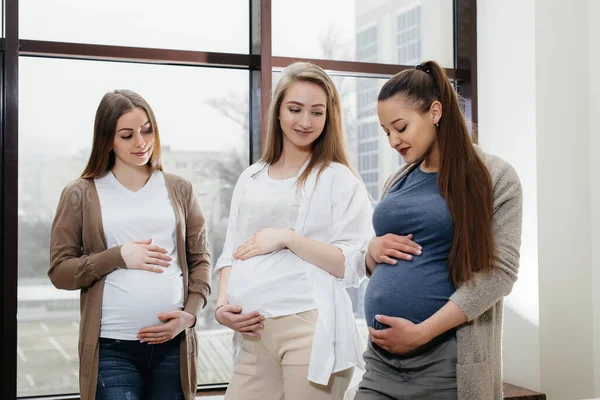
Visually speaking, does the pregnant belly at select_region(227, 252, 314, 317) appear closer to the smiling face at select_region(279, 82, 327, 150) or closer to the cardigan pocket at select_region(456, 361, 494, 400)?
the smiling face at select_region(279, 82, 327, 150)

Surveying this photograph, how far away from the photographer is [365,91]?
3.54 meters

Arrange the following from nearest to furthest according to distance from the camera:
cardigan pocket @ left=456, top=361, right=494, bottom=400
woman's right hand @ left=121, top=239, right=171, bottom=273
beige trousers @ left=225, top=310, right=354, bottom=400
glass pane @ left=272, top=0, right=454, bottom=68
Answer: cardigan pocket @ left=456, top=361, right=494, bottom=400, beige trousers @ left=225, top=310, right=354, bottom=400, woman's right hand @ left=121, top=239, right=171, bottom=273, glass pane @ left=272, top=0, right=454, bottom=68

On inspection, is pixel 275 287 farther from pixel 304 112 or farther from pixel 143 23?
pixel 143 23

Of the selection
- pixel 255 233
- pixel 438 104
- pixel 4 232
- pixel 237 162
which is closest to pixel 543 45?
pixel 237 162

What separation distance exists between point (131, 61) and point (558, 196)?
1.99 metres

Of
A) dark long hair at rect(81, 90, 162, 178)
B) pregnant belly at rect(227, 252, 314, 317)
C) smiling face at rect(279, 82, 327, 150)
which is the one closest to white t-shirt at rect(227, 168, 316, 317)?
pregnant belly at rect(227, 252, 314, 317)

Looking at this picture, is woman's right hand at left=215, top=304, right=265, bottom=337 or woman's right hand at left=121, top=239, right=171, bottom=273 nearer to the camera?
woman's right hand at left=215, top=304, right=265, bottom=337

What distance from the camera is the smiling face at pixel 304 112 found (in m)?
2.00

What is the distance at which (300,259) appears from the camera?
76.5 inches

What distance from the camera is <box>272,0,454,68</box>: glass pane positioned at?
340 cm

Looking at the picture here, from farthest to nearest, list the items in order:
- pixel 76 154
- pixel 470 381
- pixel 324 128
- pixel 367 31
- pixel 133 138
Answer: pixel 367 31, pixel 76 154, pixel 133 138, pixel 324 128, pixel 470 381

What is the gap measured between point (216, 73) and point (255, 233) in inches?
57.1

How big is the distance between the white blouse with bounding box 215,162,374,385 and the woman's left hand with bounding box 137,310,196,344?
21 centimetres

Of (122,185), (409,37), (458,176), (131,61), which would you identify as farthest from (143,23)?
(458,176)
